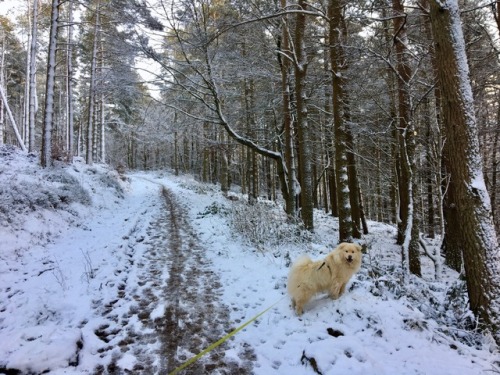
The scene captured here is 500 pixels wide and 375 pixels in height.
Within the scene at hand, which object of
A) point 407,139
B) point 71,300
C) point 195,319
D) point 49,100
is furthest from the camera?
point 49,100

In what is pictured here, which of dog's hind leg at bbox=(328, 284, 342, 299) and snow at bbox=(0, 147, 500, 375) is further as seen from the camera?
dog's hind leg at bbox=(328, 284, 342, 299)

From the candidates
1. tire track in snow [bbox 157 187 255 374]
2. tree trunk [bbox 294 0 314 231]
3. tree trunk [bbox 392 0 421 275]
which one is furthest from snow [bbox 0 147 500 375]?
tree trunk [bbox 294 0 314 231]

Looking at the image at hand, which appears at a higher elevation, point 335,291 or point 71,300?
point 335,291

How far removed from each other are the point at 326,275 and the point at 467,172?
7.70ft

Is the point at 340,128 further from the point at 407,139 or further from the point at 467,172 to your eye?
the point at 467,172

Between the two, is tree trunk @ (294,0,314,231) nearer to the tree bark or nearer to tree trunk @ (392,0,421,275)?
tree trunk @ (392,0,421,275)

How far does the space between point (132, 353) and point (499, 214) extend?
16884mm

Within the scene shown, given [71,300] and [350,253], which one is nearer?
[350,253]

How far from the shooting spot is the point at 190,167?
42031mm

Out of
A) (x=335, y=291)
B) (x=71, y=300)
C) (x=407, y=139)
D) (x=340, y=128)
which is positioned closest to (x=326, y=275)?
(x=335, y=291)

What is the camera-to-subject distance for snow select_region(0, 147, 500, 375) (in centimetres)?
330

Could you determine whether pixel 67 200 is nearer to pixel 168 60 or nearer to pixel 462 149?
pixel 168 60

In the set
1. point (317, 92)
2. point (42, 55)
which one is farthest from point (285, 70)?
point (42, 55)

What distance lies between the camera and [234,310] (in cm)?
490
